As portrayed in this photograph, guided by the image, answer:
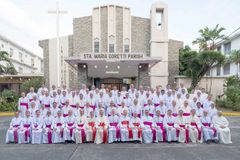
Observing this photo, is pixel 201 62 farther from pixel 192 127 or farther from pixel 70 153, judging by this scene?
pixel 70 153

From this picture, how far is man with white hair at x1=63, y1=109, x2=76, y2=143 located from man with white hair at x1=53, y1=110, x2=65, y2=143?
0.17 m

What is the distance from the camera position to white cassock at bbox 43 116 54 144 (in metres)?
→ 8.52

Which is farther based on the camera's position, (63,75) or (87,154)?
(63,75)

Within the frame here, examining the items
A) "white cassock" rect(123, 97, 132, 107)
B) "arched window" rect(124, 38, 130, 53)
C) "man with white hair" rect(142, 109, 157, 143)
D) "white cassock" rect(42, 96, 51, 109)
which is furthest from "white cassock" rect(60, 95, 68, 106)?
"arched window" rect(124, 38, 130, 53)

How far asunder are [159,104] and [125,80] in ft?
36.6

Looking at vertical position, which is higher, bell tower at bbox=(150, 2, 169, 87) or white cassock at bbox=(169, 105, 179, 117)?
bell tower at bbox=(150, 2, 169, 87)

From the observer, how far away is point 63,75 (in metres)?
22.5

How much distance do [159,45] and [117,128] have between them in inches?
599

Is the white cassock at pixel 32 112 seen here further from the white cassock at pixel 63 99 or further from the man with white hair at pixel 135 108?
the man with white hair at pixel 135 108

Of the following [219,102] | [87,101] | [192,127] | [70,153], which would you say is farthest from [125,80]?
[70,153]

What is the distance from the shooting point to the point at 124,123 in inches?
352

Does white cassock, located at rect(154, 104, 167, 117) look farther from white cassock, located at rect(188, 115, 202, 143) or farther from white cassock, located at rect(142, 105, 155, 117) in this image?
white cassock, located at rect(188, 115, 202, 143)

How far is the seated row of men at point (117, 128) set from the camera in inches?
334

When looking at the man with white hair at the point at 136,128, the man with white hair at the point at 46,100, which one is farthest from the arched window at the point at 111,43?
the man with white hair at the point at 136,128
